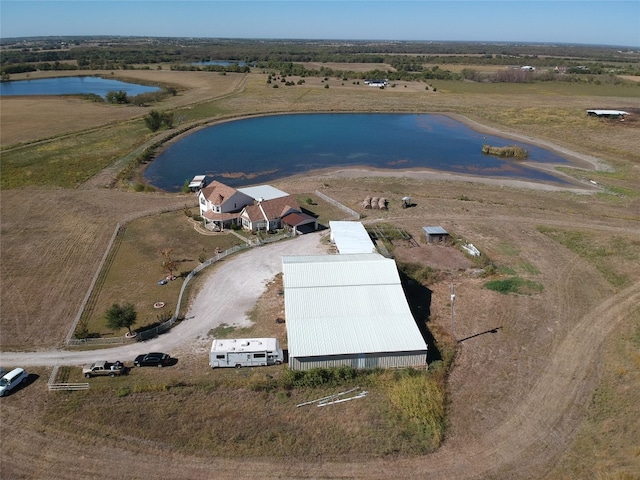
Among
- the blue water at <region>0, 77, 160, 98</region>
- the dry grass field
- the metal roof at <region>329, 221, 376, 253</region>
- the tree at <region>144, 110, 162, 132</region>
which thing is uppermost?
the blue water at <region>0, 77, 160, 98</region>

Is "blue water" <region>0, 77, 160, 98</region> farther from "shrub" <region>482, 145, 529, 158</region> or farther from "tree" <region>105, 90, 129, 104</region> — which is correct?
"shrub" <region>482, 145, 529, 158</region>

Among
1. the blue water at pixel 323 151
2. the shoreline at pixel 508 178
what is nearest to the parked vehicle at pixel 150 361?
the blue water at pixel 323 151

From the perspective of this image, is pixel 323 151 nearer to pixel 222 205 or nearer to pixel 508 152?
pixel 508 152

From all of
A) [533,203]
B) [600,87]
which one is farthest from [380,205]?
[600,87]

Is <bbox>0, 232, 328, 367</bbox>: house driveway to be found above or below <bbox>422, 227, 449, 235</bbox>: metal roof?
below

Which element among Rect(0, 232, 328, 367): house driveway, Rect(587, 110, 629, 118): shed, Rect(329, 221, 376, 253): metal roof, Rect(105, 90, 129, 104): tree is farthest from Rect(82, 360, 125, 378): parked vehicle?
Rect(587, 110, 629, 118): shed

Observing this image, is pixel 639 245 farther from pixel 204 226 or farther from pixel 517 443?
pixel 204 226
